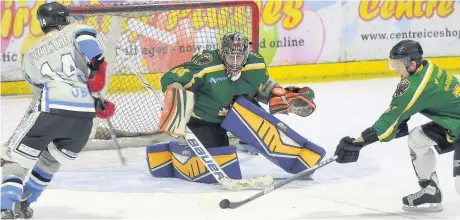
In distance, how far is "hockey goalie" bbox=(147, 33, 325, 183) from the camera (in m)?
4.96

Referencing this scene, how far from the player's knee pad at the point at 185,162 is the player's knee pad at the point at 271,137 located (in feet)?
0.44

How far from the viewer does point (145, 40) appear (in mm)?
→ 6457

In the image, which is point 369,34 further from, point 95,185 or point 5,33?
point 95,185

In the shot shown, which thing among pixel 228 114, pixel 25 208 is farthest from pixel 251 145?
pixel 25 208

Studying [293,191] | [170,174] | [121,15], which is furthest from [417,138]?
[121,15]

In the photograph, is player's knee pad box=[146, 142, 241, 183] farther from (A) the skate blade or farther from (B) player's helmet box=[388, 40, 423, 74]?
(B) player's helmet box=[388, 40, 423, 74]

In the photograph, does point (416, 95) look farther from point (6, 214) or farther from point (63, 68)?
point (6, 214)

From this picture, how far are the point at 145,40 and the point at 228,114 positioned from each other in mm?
1602

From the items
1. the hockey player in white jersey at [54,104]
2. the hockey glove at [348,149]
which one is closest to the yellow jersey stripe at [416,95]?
the hockey glove at [348,149]

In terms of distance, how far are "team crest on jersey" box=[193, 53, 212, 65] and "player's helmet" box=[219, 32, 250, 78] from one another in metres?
0.07

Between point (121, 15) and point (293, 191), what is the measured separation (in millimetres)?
1629

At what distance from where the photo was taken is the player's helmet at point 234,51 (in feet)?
16.1

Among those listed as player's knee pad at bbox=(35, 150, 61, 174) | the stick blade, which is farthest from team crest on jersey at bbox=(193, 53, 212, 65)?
player's knee pad at bbox=(35, 150, 61, 174)

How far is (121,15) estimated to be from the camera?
5723 mm
